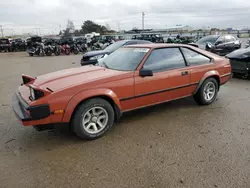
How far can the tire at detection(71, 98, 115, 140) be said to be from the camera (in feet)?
11.2

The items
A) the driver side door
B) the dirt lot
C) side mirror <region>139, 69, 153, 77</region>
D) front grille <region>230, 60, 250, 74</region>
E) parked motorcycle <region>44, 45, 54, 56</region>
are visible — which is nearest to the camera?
the dirt lot

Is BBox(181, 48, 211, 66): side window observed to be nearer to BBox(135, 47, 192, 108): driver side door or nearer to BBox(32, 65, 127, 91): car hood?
BBox(135, 47, 192, 108): driver side door

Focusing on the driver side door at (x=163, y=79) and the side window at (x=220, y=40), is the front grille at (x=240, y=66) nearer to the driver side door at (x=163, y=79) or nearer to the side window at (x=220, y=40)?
the driver side door at (x=163, y=79)

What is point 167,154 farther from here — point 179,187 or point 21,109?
point 21,109

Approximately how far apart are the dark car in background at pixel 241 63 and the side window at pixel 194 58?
135 inches

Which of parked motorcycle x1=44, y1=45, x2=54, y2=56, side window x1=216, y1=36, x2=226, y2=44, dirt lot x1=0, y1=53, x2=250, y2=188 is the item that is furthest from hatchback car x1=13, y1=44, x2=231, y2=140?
parked motorcycle x1=44, y1=45, x2=54, y2=56

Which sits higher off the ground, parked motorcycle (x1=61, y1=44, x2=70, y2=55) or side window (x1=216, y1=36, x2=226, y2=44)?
side window (x1=216, y1=36, x2=226, y2=44)

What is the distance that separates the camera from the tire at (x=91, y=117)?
3.41 metres

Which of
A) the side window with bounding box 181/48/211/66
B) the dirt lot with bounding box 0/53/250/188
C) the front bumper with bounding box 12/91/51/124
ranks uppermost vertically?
the side window with bounding box 181/48/211/66

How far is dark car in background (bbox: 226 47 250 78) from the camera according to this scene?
7.75 metres

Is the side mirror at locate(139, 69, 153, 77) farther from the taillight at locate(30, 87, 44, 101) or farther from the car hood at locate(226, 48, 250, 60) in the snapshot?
the car hood at locate(226, 48, 250, 60)

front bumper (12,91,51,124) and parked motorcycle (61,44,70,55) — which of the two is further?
parked motorcycle (61,44,70,55)

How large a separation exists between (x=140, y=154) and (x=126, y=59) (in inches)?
75.7

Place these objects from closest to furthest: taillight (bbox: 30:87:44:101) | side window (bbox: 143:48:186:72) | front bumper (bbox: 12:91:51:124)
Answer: front bumper (bbox: 12:91:51:124) → taillight (bbox: 30:87:44:101) → side window (bbox: 143:48:186:72)
